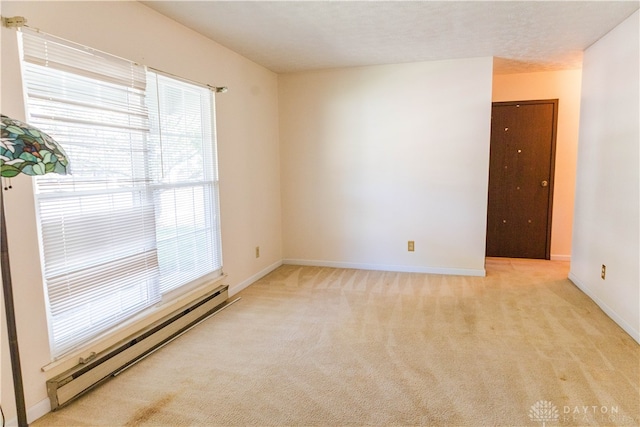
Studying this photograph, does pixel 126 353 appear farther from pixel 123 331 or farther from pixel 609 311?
pixel 609 311

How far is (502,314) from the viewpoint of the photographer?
121 inches

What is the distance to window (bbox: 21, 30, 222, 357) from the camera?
1953mm

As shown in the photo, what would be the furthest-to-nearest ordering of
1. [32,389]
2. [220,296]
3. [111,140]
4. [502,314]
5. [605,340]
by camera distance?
[220,296]
[502,314]
[605,340]
[111,140]
[32,389]

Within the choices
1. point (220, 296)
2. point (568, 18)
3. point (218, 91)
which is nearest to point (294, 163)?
point (218, 91)

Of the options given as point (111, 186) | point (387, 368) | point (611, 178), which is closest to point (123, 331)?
point (111, 186)

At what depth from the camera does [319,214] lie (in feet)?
15.2

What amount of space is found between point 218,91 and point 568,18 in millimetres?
2752

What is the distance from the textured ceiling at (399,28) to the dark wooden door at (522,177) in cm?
87

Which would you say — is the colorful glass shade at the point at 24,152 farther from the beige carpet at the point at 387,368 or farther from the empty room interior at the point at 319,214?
the beige carpet at the point at 387,368

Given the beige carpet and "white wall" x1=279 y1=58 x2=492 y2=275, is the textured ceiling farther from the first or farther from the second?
the beige carpet

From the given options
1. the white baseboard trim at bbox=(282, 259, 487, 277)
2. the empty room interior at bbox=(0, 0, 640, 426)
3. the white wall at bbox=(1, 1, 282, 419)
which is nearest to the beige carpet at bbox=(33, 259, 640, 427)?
the empty room interior at bbox=(0, 0, 640, 426)

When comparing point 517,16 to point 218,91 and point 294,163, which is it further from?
point 294,163

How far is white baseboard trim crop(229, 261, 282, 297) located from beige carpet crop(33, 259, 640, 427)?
0.18m

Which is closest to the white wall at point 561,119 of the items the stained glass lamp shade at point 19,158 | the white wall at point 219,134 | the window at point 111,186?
the white wall at point 219,134
